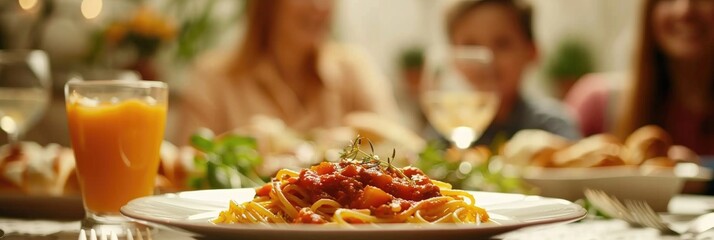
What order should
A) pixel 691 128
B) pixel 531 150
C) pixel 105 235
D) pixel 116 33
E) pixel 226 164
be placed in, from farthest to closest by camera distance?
pixel 116 33, pixel 691 128, pixel 531 150, pixel 226 164, pixel 105 235

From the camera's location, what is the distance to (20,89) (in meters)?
1.65

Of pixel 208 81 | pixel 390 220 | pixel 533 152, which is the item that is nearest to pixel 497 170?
pixel 533 152

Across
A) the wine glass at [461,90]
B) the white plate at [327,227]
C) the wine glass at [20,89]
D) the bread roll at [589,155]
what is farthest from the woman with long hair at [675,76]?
the white plate at [327,227]

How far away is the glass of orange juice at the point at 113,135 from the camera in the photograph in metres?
1.14

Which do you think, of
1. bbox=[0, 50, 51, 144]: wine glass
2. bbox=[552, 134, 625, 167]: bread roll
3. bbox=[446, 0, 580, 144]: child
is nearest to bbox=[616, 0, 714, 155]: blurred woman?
bbox=[446, 0, 580, 144]: child

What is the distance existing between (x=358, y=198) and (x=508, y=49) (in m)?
2.56

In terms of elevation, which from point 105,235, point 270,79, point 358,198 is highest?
point 270,79

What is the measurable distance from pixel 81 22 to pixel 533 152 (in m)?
3.41

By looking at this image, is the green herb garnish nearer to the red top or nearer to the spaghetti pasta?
the spaghetti pasta

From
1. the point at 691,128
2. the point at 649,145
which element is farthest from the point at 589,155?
the point at 691,128

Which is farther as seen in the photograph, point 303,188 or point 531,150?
point 531,150

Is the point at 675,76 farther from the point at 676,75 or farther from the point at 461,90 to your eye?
the point at 461,90

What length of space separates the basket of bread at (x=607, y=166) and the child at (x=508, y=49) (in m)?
1.35

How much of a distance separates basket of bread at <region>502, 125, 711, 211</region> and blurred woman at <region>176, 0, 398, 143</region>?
1.52 metres
